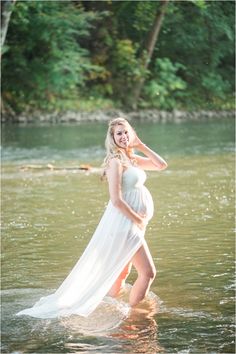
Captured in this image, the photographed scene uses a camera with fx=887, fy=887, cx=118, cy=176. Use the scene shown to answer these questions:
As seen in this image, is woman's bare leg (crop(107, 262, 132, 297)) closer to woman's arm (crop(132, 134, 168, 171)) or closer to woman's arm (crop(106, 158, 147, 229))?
woman's arm (crop(106, 158, 147, 229))

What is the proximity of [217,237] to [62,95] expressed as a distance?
84.7ft

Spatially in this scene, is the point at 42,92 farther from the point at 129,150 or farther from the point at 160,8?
the point at 129,150

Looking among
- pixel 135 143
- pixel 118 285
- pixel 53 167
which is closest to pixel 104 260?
pixel 118 285

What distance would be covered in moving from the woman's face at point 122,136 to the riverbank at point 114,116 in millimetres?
26362

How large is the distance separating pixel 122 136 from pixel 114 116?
28.0 metres

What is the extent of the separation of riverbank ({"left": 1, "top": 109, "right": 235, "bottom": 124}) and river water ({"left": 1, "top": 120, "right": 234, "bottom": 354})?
36.9ft

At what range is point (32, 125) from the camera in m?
33.0

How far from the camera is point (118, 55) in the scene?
3906cm

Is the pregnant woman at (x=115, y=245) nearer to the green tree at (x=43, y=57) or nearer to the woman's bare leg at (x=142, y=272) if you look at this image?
the woman's bare leg at (x=142, y=272)

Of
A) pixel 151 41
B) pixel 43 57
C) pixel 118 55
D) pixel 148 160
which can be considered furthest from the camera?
pixel 151 41

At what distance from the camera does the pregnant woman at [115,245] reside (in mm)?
7988

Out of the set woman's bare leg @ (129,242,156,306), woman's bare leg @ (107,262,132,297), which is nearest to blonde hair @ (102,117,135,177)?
woman's bare leg @ (129,242,156,306)

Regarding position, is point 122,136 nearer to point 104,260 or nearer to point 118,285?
point 104,260

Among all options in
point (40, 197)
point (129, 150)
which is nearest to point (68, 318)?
point (129, 150)
